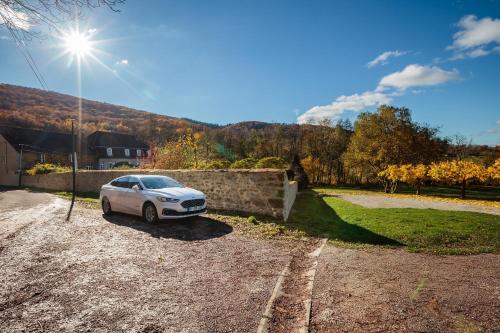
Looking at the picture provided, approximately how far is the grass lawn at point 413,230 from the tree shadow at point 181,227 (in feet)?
8.48

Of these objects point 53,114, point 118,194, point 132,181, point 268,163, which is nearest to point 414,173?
point 268,163

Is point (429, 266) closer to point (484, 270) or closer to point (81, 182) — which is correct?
point (484, 270)

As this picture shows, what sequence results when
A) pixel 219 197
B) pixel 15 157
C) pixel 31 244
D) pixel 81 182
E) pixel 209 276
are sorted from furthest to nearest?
pixel 15 157 → pixel 81 182 → pixel 219 197 → pixel 31 244 → pixel 209 276

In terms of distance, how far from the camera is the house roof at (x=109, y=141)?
5100 centimetres

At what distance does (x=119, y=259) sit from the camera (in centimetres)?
611

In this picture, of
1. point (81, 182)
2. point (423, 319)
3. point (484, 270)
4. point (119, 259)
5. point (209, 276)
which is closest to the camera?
point (423, 319)

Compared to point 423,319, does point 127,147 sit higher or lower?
higher

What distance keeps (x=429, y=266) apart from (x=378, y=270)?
3.95 ft

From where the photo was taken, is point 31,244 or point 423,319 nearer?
point 423,319

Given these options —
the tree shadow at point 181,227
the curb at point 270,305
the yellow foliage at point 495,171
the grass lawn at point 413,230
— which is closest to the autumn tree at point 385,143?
the yellow foliage at point 495,171

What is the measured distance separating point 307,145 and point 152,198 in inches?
1821

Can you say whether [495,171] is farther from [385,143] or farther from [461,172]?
[385,143]

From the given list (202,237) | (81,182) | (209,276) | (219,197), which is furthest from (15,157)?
(209,276)

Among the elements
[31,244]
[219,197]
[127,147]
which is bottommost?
[31,244]
